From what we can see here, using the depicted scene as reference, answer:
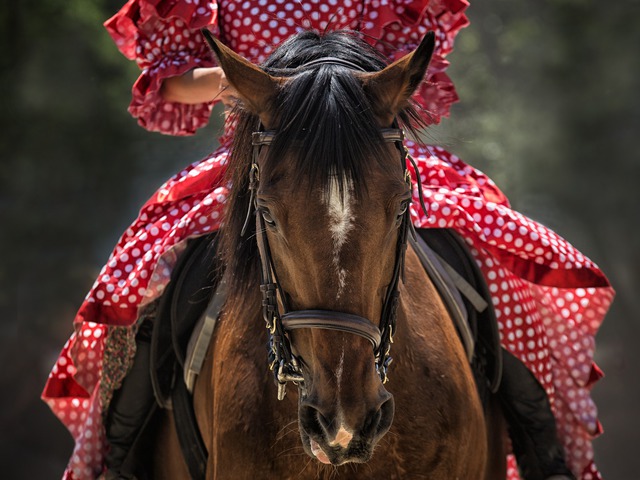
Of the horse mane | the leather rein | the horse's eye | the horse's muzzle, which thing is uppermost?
the horse mane

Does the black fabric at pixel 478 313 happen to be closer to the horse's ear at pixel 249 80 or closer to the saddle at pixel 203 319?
the saddle at pixel 203 319

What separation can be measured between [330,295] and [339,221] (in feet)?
0.54

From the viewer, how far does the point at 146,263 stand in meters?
3.32

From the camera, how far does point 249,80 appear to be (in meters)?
2.48

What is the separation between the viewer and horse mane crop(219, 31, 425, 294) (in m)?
2.33

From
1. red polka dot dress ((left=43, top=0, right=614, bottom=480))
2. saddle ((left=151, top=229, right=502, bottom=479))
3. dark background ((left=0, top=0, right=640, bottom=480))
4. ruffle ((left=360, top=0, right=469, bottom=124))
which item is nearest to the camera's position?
saddle ((left=151, top=229, right=502, bottom=479))

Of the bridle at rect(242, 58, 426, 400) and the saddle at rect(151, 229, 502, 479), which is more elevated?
the bridle at rect(242, 58, 426, 400)

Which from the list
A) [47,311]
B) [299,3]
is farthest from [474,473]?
[47,311]

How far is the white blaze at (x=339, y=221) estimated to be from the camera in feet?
7.48

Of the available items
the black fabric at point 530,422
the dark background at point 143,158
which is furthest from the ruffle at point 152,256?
the dark background at point 143,158

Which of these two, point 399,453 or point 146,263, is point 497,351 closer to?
point 399,453

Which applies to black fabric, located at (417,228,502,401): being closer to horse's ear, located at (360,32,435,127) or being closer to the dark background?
horse's ear, located at (360,32,435,127)

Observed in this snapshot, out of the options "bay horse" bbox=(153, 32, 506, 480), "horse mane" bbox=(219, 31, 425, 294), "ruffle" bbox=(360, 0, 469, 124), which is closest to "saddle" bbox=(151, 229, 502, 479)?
"bay horse" bbox=(153, 32, 506, 480)

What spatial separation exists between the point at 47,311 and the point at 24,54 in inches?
79.6
